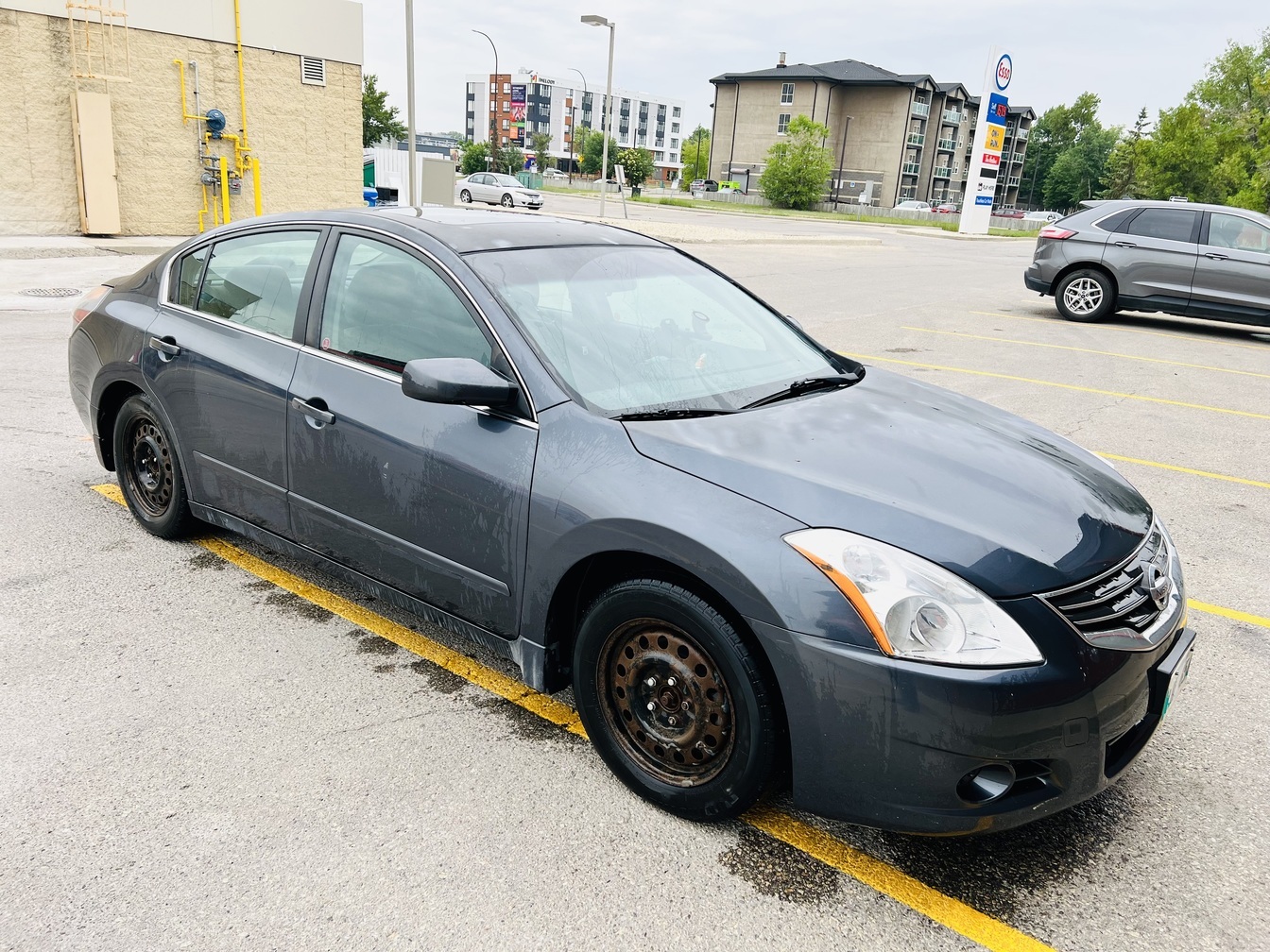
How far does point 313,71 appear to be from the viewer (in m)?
19.7

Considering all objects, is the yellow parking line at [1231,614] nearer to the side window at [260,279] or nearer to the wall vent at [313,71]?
the side window at [260,279]

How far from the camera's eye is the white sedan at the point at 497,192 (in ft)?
136

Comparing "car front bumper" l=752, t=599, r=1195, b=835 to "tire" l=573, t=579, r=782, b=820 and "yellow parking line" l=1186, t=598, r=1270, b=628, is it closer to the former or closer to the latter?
"tire" l=573, t=579, r=782, b=820

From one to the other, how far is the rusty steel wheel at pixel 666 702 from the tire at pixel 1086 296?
12633 millimetres

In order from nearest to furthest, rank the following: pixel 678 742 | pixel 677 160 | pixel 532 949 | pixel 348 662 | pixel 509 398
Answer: pixel 532 949 → pixel 678 742 → pixel 509 398 → pixel 348 662 → pixel 677 160

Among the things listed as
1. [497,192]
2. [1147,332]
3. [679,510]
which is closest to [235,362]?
[679,510]

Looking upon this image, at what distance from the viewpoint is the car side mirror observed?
2.73 meters

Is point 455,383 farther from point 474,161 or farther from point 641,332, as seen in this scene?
point 474,161

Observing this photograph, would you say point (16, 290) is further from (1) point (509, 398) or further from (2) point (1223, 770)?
(2) point (1223, 770)

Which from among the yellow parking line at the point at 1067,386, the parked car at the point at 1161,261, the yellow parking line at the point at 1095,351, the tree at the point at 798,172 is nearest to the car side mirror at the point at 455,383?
the yellow parking line at the point at 1067,386

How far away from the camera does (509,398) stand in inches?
111

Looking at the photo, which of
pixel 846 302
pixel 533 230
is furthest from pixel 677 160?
pixel 533 230

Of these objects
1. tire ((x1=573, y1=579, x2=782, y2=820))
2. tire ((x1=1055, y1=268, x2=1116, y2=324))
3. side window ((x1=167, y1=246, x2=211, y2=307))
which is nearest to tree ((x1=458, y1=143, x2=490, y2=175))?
tire ((x1=1055, y1=268, x2=1116, y2=324))

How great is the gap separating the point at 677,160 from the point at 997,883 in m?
180
